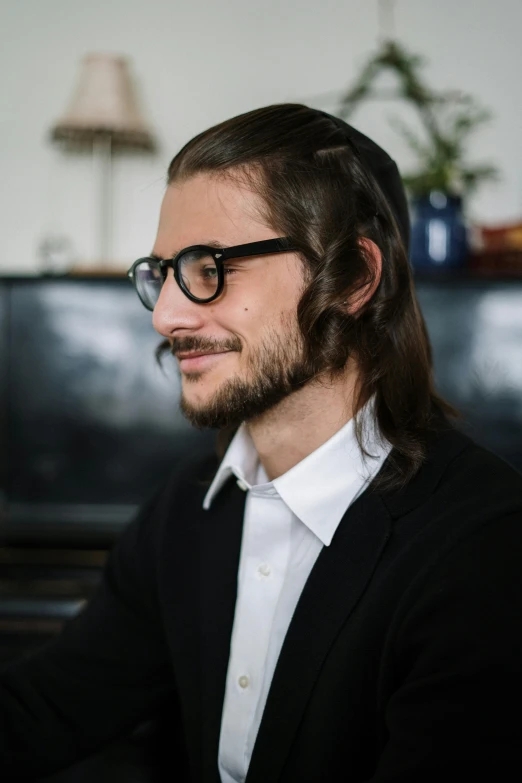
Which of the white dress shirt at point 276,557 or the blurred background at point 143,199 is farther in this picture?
the blurred background at point 143,199

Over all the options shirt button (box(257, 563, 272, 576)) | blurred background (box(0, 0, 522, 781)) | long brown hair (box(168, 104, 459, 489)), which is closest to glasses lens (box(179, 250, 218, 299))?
long brown hair (box(168, 104, 459, 489))

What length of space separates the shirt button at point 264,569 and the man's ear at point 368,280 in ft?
1.27

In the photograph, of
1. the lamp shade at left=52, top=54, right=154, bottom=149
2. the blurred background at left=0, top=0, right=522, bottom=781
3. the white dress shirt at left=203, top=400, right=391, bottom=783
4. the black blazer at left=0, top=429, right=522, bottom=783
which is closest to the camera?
the black blazer at left=0, top=429, right=522, bottom=783

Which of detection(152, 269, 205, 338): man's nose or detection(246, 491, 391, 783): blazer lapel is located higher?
detection(152, 269, 205, 338): man's nose

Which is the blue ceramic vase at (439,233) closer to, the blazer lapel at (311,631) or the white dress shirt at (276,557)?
the white dress shirt at (276,557)

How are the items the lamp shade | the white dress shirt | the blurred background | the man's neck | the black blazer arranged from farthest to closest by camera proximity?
the lamp shade, the blurred background, the man's neck, the white dress shirt, the black blazer

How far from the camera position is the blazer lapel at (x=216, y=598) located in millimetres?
1019

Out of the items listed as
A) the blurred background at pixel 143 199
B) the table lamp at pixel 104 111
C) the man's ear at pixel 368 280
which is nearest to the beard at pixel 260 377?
the man's ear at pixel 368 280

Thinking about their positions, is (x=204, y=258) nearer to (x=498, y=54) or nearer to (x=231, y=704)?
(x=231, y=704)

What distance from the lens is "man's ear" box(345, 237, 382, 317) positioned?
3.62 ft

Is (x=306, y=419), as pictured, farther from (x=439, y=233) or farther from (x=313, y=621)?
(x=439, y=233)

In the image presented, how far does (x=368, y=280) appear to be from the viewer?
43.9 inches

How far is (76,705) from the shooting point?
1.14 meters

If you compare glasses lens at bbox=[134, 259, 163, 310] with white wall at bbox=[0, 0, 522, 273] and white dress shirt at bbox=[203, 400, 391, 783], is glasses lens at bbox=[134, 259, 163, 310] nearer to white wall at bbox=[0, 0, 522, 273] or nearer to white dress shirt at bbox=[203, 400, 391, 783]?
white dress shirt at bbox=[203, 400, 391, 783]
